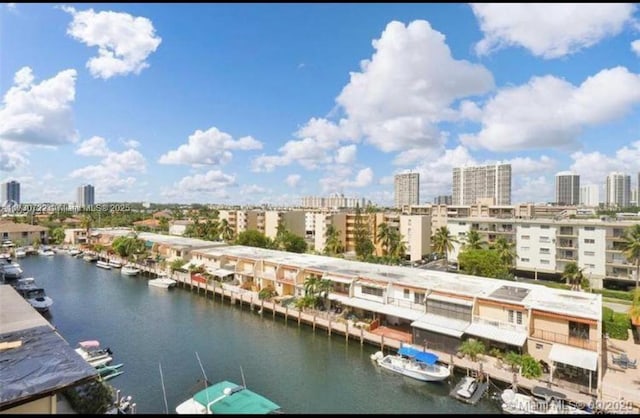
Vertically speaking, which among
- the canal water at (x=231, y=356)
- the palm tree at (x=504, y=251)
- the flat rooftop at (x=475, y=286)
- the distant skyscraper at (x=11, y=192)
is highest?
the distant skyscraper at (x=11, y=192)

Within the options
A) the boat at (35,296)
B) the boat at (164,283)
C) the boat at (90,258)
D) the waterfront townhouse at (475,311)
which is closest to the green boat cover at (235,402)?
the waterfront townhouse at (475,311)

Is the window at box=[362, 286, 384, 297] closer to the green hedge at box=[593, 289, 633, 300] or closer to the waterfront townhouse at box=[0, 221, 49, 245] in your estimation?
the green hedge at box=[593, 289, 633, 300]

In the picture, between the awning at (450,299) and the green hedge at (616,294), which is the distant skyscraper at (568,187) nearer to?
the green hedge at (616,294)

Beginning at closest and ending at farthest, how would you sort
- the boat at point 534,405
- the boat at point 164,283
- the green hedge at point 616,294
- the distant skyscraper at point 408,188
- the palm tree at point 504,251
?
the boat at point 534,405, the green hedge at point 616,294, the palm tree at point 504,251, the boat at point 164,283, the distant skyscraper at point 408,188

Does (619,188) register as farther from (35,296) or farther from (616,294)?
(35,296)

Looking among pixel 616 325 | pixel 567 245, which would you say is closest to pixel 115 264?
pixel 616 325

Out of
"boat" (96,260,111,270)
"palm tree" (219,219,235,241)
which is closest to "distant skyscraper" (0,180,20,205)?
"boat" (96,260,111,270)

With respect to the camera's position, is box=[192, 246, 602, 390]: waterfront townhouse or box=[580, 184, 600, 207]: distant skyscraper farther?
box=[580, 184, 600, 207]: distant skyscraper
